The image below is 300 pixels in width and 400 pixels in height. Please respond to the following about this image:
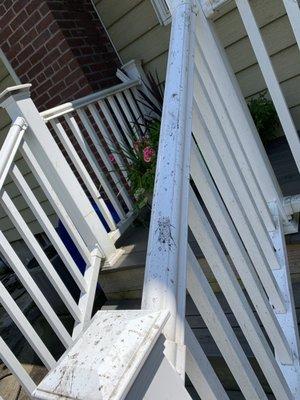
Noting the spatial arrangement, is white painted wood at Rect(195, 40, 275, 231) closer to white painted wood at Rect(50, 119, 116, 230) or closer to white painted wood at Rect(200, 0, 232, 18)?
white painted wood at Rect(200, 0, 232, 18)

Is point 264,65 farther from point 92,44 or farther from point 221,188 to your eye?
point 92,44

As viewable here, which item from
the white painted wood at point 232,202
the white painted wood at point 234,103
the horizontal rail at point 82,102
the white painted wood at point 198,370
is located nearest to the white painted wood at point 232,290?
the white painted wood at point 232,202

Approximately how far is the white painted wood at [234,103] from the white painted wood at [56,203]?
1.09 metres

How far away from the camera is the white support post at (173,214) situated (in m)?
0.62

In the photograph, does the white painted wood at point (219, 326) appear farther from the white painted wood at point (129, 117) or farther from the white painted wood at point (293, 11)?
the white painted wood at point (129, 117)

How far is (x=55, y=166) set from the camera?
2348 millimetres

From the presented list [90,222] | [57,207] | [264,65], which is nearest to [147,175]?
[90,222]

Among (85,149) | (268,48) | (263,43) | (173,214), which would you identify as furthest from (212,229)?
(268,48)

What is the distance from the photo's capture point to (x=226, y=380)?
5.90 ft

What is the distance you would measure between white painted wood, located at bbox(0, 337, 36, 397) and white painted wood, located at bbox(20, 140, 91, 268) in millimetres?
593

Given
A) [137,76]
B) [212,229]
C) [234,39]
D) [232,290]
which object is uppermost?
[137,76]

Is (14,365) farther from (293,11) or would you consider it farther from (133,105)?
(133,105)

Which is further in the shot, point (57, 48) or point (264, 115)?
point (57, 48)

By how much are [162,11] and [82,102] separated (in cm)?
142
